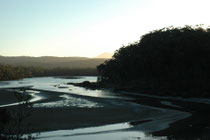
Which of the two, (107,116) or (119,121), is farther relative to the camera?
(107,116)

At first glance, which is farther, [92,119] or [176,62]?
[176,62]

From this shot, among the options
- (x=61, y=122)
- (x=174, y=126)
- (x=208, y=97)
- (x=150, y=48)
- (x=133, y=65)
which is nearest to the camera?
(x=174, y=126)

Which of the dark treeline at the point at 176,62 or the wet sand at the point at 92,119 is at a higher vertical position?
the dark treeline at the point at 176,62

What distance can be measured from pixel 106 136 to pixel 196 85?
138 feet

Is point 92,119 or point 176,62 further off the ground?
point 176,62

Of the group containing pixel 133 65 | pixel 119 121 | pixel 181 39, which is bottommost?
pixel 119 121

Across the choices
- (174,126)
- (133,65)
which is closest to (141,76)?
(133,65)

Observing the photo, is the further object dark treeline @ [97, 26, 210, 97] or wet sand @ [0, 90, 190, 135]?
dark treeline @ [97, 26, 210, 97]

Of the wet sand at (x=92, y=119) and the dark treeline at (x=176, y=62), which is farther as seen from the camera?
the dark treeline at (x=176, y=62)

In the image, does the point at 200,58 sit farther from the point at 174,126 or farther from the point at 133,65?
the point at 174,126

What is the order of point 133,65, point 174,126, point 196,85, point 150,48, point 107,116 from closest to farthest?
point 174,126 → point 107,116 → point 196,85 → point 150,48 → point 133,65

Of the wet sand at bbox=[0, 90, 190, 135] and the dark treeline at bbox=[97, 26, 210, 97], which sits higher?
the dark treeline at bbox=[97, 26, 210, 97]

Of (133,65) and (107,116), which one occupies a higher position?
(133,65)

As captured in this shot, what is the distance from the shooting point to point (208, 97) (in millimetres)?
46406
